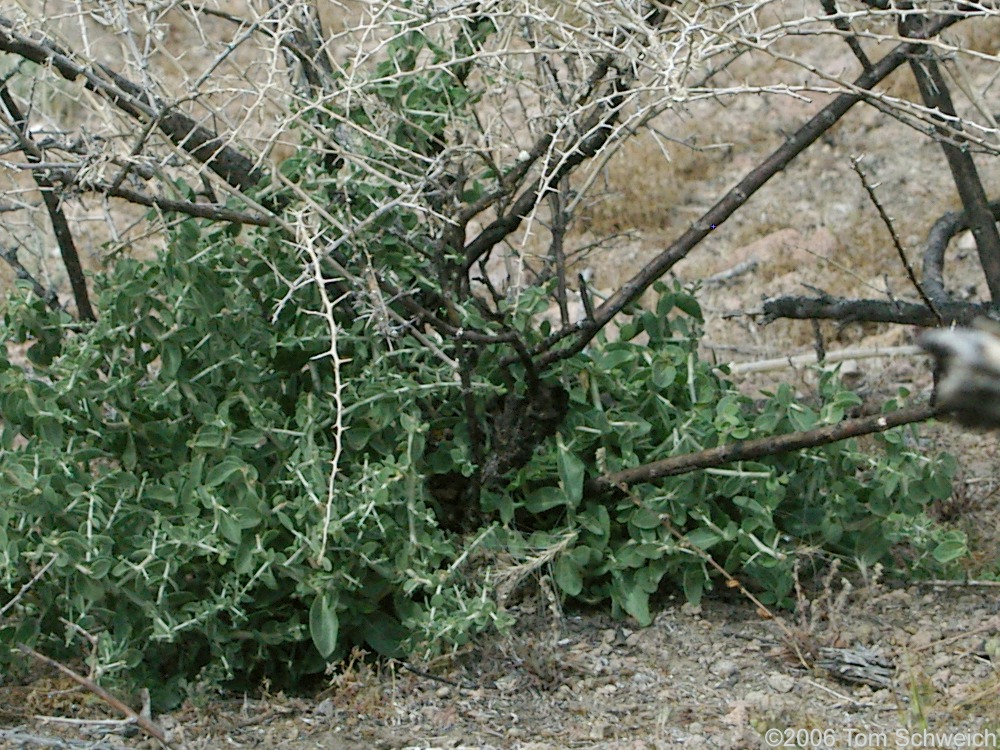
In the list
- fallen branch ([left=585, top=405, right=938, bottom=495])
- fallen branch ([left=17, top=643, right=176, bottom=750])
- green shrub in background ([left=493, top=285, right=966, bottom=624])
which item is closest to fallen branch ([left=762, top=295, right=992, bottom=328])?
green shrub in background ([left=493, top=285, right=966, bottom=624])

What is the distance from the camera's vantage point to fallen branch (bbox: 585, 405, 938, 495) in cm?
270

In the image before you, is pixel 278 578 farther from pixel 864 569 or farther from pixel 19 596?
pixel 864 569

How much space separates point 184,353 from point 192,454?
22 cm

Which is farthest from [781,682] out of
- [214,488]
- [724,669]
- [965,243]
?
[965,243]

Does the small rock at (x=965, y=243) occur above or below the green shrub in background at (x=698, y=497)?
above

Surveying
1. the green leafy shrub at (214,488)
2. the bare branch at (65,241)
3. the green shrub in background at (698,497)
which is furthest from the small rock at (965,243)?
the bare branch at (65,241)

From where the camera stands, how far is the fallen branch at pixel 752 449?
2701mm

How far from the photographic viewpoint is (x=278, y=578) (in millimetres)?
2830

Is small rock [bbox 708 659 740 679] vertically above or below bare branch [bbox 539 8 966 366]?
below

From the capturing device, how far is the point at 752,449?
9.48 feet

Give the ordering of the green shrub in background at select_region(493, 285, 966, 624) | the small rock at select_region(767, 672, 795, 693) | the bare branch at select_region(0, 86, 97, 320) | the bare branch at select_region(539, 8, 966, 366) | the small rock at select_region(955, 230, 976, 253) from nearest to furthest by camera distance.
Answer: the small rock at select_region(767, 672, 795, 693) < the green shrub in background at select_region(493, 285, 966, 624) < the bare branch at select_region(539, 8, 966, 366) < the bare branch at select_region(0, 86, 97, 320) < the small rock at select_region(955, 230, 976, 253)
